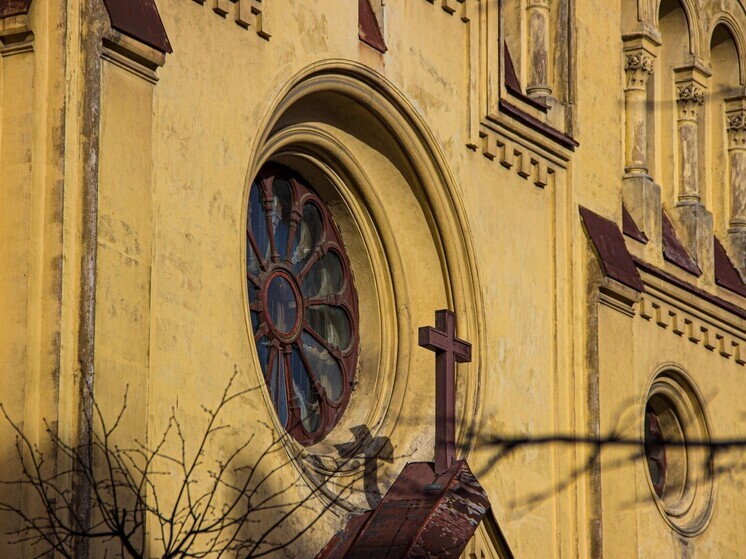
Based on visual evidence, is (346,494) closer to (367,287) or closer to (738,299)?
(367,287)

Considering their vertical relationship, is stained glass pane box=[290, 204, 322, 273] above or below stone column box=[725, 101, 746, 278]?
below

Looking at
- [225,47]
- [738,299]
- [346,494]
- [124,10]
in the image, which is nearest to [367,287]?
[346,494]

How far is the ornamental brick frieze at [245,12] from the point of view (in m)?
14.5

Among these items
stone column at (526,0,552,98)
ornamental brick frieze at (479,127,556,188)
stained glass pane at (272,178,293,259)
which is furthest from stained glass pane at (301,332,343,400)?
stone column at (526,0,552,98)

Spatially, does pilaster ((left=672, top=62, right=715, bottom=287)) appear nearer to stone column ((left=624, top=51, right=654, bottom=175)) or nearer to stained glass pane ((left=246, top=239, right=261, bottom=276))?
stone column ((left=624, top=51, right=654, bottom=175))

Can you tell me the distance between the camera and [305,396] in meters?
16.2

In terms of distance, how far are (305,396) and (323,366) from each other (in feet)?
1.48

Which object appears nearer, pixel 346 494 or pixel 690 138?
pixel 346 494

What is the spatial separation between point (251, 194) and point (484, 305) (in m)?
2.48

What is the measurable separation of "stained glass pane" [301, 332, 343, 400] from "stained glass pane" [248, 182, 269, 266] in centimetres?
79

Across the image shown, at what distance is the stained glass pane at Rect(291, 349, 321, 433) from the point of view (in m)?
16.1

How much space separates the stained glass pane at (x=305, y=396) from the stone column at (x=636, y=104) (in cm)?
609

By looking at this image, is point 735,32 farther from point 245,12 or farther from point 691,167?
point 245,12

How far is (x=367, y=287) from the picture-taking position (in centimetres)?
1708
